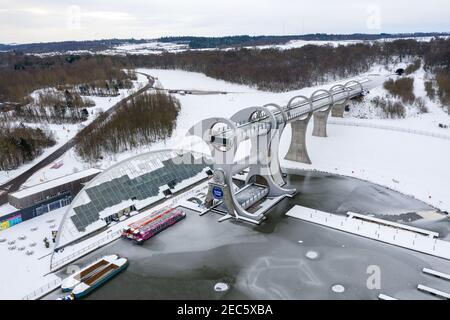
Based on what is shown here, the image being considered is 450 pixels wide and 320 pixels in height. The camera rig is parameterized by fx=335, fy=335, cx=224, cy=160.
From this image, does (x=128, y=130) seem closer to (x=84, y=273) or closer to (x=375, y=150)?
(x=84, y=273)

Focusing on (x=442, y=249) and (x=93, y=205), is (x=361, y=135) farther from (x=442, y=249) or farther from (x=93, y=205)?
(x=93, y=205)

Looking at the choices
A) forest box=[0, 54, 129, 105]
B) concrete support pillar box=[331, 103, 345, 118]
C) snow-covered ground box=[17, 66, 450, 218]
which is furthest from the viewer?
forest box=[0, 54, 129, 105]

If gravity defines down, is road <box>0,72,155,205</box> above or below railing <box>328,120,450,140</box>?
below

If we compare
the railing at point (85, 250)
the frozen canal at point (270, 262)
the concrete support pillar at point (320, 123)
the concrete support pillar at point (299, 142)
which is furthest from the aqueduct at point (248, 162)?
the concrete support pillar at point (320, 123)

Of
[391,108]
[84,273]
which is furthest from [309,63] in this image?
[84,273]

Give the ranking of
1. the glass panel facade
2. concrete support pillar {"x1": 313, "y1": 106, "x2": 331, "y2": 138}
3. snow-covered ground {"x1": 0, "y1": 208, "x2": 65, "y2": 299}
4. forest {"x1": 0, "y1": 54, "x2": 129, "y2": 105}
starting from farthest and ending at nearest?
forest {"x1": 0, "y1": 54, "x2": 129, "y2": 105}
concrete support pillar {"x1": 313, "y1": 106, "x2": 331, "y2": 138}
the glass panel facade
snow-covered ground {"x1": 0, "y1": 208, "x2": 65, "y2": 299}

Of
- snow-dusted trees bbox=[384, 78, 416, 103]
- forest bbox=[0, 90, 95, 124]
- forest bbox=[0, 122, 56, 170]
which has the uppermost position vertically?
snow-dusted trees bbox=[384, 78, 416, 103]

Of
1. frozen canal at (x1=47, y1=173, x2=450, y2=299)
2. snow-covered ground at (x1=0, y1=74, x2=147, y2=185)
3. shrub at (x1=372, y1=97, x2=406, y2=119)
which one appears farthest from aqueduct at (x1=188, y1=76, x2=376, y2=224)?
shrub at (x1=372, y1=97, x2=406, y2=119)

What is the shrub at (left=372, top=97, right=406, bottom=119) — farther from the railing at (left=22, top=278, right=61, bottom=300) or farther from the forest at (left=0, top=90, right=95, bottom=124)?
the railing at (left=22, top=278, right=61, bottom=300)

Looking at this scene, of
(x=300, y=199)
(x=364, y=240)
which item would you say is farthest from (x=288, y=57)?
(x=364, y=240)
